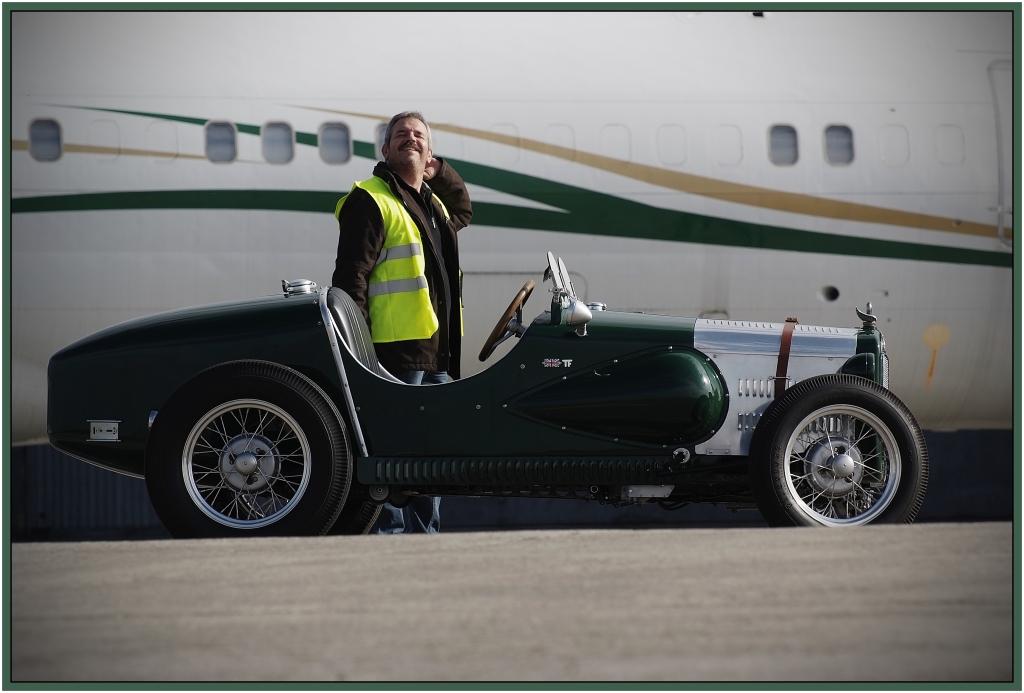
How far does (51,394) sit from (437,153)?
166 inches

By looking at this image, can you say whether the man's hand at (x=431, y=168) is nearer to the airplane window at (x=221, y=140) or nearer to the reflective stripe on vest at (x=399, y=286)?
the reflective stripe on vest at (x=399, y=286)

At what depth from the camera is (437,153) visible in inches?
345

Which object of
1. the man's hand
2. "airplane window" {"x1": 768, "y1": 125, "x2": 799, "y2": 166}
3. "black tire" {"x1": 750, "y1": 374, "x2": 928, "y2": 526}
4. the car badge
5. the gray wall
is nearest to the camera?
"black tire" {"x1": 750, "y1": 374, "x2": 928, "y2": 526}

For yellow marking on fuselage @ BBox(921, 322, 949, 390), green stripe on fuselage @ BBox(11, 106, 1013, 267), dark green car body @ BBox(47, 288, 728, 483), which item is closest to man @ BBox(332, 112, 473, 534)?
dark green car body @ BBox(47, 288, 728, 483)

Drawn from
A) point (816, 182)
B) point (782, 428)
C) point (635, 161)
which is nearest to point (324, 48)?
point (635, 161)

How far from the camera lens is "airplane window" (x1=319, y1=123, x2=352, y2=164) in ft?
28.6

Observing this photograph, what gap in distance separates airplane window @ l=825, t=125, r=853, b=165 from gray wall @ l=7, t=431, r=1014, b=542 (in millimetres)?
2951

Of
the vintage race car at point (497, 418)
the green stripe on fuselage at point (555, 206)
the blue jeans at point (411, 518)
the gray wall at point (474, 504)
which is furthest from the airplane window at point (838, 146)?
the blue jeans at point (411, 518)

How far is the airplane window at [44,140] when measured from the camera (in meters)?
8.58

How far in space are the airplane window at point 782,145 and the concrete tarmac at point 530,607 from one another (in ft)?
15.7

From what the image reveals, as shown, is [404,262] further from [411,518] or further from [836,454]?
[836,454]

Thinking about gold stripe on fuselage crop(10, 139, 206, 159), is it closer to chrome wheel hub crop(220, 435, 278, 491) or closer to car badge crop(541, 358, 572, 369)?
chrome wheel hub crop(220, 435, 278, 491)

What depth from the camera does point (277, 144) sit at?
868cm

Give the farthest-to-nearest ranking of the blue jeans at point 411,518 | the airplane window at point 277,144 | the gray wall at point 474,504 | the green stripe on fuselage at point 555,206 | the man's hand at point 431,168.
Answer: the gray wall at point 474,504 < the airplane window at point 277,144 < the green stripe on fuselage at point 555,206 < the blue jeans at point 411,518 < the man's hand at point 431,168
